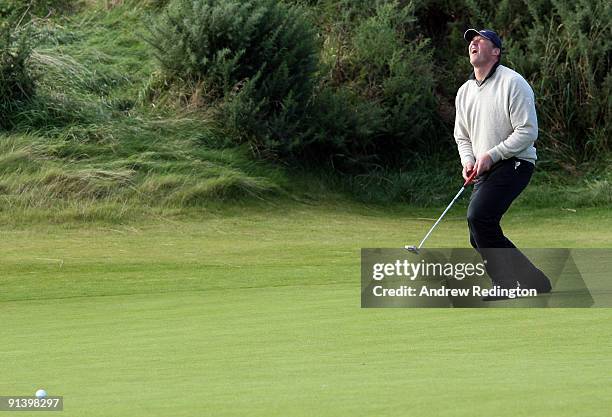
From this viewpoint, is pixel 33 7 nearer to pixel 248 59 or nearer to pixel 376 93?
A: pixel 248 59

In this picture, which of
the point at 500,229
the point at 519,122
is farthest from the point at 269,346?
the point at 519,122

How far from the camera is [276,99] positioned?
18.9 metres

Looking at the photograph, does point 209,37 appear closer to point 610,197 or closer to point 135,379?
point 610,197

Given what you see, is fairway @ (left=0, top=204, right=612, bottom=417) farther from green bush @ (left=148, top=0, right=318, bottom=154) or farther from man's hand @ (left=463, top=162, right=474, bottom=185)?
green bush @ (left=148, top=0, right=318, bottom=154)

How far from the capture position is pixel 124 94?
19906 millimetres

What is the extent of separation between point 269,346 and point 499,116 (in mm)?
2918

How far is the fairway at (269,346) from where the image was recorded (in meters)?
4.78

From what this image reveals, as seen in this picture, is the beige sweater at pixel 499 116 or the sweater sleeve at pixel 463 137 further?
the sweater sleeve at pixel 463 137

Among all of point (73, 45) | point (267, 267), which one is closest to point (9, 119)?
point (73, 45)

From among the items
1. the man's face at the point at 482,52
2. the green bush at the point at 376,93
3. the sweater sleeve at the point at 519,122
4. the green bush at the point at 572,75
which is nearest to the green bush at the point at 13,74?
the green bush at the point at 376,93

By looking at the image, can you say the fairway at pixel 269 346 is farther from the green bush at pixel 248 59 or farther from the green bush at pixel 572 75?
the green bush at pixel 572 75

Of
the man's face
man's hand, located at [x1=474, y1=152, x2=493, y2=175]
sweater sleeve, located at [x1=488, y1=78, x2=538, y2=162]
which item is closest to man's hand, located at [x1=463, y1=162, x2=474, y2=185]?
man's hand, located at [x1=474, y1=152, x2=493, y2=175]

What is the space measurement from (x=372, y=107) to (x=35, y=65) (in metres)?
5.29

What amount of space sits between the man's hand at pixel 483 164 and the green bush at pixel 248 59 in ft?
32.9
